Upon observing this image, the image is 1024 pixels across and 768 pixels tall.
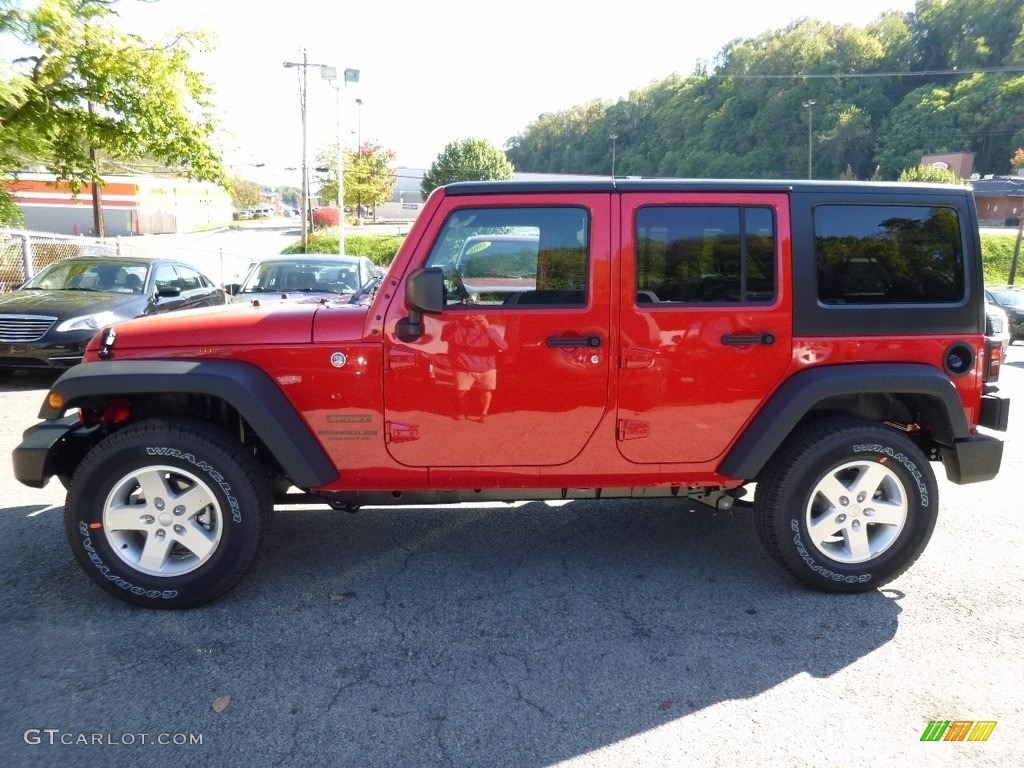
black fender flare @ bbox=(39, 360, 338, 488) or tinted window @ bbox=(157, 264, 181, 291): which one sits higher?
tinted window @ bbox=(157, 264, 181, 291)

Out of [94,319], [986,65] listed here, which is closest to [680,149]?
[986,65]

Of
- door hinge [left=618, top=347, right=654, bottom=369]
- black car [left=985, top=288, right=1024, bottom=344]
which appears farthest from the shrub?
door hinge [left=618, top=347, right=654, bottom=369]

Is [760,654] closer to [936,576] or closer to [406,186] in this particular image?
[936,576]

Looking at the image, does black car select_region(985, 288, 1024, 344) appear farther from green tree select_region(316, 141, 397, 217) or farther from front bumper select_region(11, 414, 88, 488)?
green tree select_region(316, 141, 397, 217)

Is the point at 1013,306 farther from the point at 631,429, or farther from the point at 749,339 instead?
the point at 631,429

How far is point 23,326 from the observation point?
28.2 feet

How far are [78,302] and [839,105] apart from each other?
7515 cm

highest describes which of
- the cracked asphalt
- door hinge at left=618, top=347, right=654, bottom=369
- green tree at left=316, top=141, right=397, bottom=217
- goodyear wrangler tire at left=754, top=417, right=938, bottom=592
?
green tree at left=316, top=141, right=397, bottom=217

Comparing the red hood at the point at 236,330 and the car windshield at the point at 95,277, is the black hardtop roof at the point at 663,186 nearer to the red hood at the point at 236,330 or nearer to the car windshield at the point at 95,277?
the red hood at the point at 236,330

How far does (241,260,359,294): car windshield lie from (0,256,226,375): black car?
1.08 meters

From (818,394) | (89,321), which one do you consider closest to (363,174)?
(89,321)

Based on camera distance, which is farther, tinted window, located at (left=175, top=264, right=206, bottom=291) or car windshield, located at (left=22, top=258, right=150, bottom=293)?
tinted window, located at (left=175, top=264, right=206, bottom=291)

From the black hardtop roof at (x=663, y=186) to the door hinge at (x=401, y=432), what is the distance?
111 centimetres

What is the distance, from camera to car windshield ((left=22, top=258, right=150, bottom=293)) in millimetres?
9836
